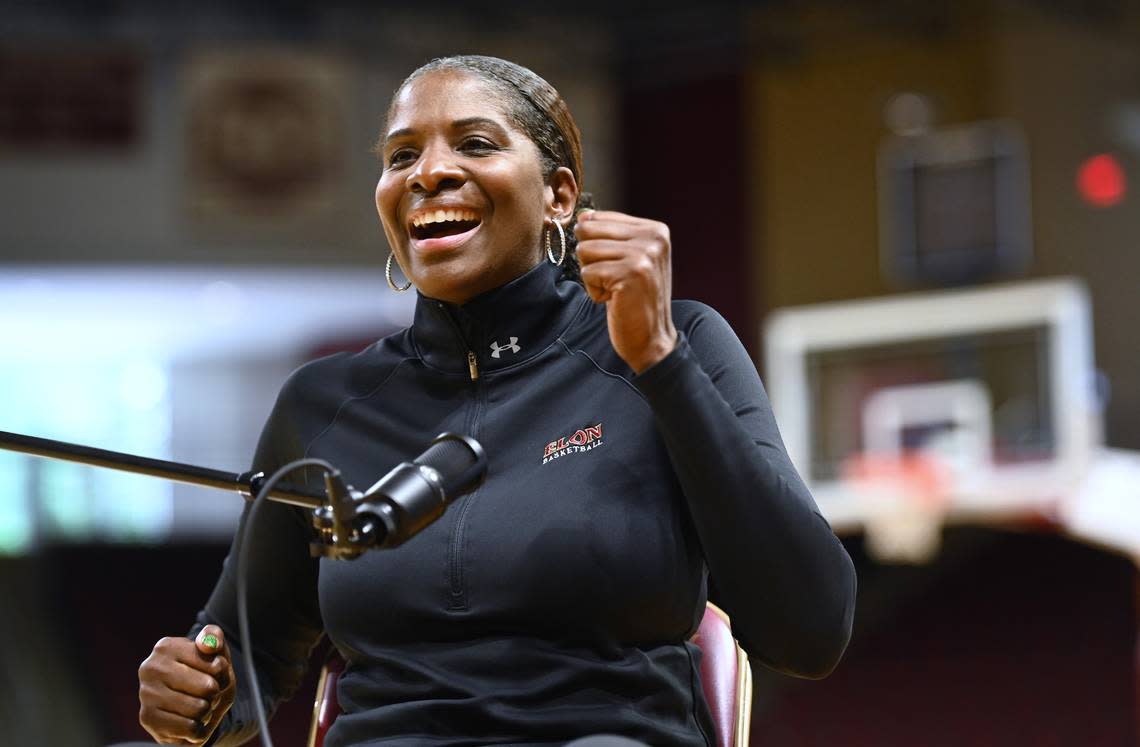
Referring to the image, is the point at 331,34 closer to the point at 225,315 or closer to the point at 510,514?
the point at 225,315

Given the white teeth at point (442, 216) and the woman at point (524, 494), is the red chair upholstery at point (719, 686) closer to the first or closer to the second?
the woman at point (524, 494)

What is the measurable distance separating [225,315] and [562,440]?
9.06 m

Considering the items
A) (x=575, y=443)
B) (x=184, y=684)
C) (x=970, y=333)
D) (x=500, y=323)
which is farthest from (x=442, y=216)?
(x=970, y=333)

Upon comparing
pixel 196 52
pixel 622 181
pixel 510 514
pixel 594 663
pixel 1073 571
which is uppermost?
pixel 196 52

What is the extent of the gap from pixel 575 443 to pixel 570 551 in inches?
5.1

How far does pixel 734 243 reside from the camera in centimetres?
958

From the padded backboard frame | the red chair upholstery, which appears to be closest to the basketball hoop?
the padded backboard frame

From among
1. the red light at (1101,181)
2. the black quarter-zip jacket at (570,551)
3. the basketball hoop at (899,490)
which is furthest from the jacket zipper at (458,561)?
the red light at (1101,181)

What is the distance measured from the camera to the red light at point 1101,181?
842 cm

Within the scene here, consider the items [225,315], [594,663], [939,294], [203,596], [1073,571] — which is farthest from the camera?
[225,315]

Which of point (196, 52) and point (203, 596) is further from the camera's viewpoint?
point (196, 52)

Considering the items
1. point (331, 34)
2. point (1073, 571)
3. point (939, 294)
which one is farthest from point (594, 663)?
point (331, 34)

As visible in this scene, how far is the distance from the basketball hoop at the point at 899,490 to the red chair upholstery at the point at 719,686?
16.9 feet

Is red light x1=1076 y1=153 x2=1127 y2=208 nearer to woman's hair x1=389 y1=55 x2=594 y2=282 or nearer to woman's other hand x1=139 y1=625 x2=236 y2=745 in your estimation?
woman's hair x1=389 y1=55 x2=594 y2=282
